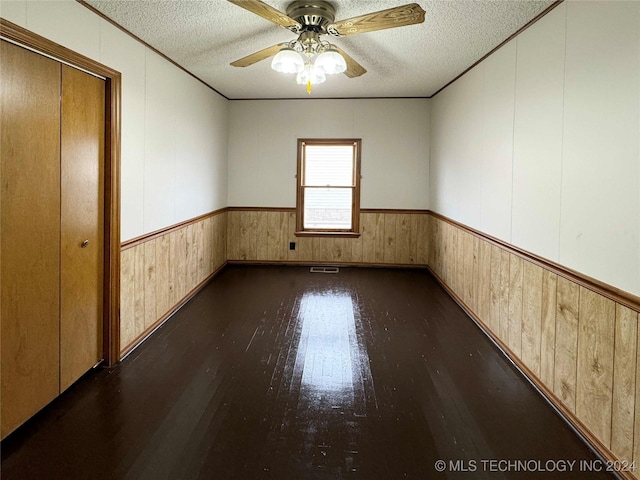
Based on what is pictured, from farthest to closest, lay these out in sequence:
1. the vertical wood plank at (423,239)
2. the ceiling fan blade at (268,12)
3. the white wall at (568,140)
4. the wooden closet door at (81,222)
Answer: the vertical wood plank at (423,239) → the wooden closet door at (81,222) → the ceiling fan blade at (268,12) → the white wall at (568,140)

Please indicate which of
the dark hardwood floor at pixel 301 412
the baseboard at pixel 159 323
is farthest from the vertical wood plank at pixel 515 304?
the baseboard at pixel 159 323

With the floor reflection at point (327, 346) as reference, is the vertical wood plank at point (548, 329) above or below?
above

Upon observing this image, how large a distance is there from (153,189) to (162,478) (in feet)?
8.20

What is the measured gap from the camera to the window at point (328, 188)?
6633 millimetres

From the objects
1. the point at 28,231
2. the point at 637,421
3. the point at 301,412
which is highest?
the point at 28,231

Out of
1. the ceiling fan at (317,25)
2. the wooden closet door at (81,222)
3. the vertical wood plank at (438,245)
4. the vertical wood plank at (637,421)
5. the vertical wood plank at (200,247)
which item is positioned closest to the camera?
the vertical wood plank at (637,421)

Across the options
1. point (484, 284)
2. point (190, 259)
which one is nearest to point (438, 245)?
point (484, 284)

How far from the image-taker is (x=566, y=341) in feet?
8.34

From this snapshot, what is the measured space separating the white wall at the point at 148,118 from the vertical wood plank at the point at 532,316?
2870 mm

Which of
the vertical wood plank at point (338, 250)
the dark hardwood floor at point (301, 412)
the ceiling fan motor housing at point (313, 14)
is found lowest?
the dark hardwood floor at point (301, 412)

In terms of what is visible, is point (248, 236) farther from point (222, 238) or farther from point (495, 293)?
point (495, 293)

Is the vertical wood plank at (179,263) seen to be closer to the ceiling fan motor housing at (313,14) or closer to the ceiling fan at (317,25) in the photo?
the ceiling fan at (317,25)

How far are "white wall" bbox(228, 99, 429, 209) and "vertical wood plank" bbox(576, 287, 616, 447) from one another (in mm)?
4348

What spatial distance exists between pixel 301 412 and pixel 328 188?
14.8ft
